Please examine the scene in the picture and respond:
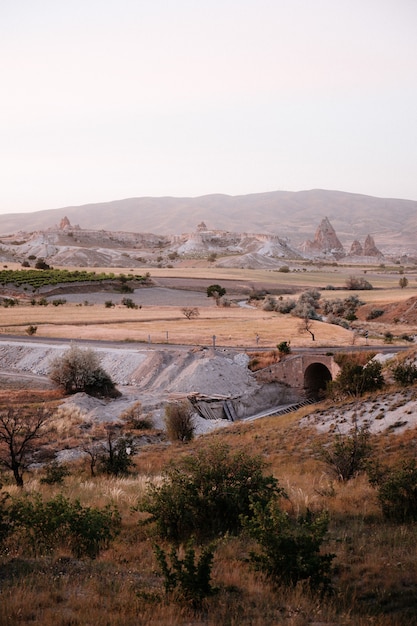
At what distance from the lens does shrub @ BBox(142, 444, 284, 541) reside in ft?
32.5

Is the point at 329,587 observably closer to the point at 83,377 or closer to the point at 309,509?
the point at 309,509

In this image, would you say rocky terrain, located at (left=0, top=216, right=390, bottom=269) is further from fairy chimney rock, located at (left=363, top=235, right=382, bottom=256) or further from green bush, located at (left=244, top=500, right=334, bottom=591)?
green bush, located at (left=244, top=500, right=334, bottom=591)

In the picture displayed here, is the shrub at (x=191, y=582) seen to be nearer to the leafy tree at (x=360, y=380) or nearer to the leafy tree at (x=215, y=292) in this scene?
the leafy tree at (x=360, y=380)

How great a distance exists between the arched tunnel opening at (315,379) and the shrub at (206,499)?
27.2 m

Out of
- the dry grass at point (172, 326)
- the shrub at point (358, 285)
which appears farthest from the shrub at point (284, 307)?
the shrub at point (358, 285)

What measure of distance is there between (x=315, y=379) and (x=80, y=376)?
611 inches

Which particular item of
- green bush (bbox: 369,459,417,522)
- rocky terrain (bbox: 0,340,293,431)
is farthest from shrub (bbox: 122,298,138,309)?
green bush (bbox: 369,459,417,522)

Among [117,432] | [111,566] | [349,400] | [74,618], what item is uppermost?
[74,618]

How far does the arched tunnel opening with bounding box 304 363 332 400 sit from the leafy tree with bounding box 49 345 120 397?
12381 mm

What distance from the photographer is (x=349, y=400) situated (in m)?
25.0

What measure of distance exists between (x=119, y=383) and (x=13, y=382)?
674 cm

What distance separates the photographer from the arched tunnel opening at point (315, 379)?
37875mm

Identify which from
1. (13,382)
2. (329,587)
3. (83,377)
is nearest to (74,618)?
(329,587)

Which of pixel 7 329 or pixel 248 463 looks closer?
pixel 248 463
